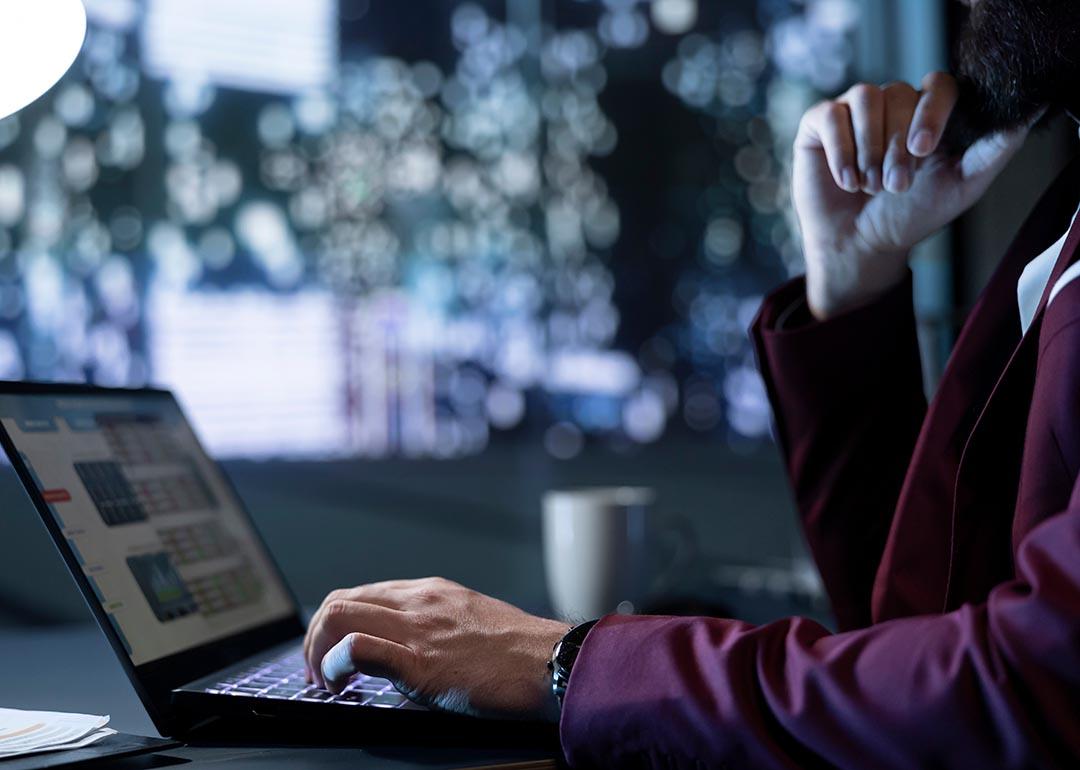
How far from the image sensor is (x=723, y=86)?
199 centimetres

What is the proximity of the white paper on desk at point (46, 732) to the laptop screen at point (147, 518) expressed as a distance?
53 mm

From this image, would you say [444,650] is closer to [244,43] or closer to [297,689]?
[297,689]

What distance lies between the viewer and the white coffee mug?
138 cm

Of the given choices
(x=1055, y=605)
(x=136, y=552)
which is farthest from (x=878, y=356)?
(x=136, y=552)

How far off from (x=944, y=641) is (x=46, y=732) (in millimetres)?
568

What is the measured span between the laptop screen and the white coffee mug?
46cm

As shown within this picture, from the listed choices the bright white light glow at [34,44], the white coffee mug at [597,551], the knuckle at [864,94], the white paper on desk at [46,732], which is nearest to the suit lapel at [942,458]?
the knuckle at [864,94]

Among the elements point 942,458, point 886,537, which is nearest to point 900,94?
point 942,458

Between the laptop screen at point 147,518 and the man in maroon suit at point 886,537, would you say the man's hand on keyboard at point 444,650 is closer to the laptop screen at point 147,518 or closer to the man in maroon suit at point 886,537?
the man in maroon suit at point 886,537

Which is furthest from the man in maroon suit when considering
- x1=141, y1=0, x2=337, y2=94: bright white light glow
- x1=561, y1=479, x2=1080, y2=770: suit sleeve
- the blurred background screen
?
x1=141, y1=0, x2=337, y2=94: bright white light glow

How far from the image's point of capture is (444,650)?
0.68 metres

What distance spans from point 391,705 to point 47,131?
124 centimetres

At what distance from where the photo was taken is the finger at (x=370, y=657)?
0.66m

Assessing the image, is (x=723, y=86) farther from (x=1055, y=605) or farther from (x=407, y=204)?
(x=1055, y=605)
